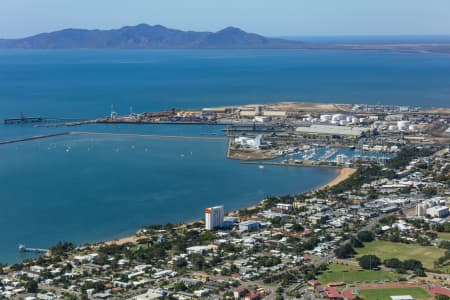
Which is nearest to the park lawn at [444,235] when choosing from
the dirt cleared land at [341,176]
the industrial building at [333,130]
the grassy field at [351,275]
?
the grassy field at [351,275]

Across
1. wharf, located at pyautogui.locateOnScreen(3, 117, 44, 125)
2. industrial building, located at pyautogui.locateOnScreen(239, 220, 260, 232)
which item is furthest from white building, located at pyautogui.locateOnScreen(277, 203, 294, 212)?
wharf, located at pyautogui.locateOnScreen(3, 117, 44, 125)

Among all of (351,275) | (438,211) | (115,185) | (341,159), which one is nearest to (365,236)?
(351,275)

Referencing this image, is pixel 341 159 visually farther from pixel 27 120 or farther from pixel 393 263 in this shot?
pixel 27 120

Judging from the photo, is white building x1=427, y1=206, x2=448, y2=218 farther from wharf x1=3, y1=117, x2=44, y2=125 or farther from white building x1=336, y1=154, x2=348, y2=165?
wharf x1=3, y1=117, x2=44, y2=125

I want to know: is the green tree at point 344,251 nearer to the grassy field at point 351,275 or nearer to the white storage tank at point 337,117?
the grassy field at point 351,275

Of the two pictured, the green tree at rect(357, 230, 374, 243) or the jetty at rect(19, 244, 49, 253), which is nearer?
the jetty at rect(19, 244, 49, 253)

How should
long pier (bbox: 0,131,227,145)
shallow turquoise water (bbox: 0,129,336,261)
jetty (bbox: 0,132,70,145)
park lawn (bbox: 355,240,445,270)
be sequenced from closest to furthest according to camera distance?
1. park lawn (bbox: 355,240,445,270)
2. shallow turquoise water (bbox: 0,129,336,261)
3. jetty (bbox: 0,132,70,145)
4. long pier (bbox: 0,131,227,145)

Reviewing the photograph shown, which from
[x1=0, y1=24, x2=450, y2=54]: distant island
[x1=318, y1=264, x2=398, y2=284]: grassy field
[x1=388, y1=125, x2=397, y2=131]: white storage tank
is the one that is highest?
[x1=0, y1=24, x2=450, y2=54]: distant island
